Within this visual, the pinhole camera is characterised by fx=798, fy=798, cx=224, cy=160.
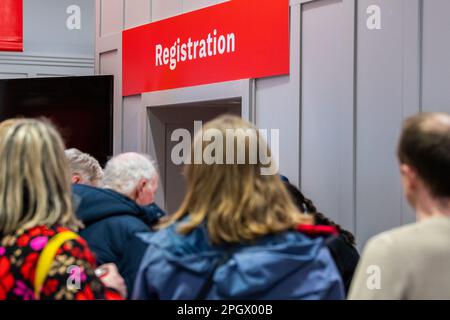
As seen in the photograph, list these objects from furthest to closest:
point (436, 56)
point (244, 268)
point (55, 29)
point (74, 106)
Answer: point (55, 29) → point (74, 106) → point (436, 56) → point (244, 268)

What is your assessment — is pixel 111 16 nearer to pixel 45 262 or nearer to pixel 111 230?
pixel 111 230

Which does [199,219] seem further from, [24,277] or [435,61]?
[435,61]

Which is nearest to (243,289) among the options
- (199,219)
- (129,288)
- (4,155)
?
(199,219)

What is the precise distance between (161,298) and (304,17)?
2.98 meters

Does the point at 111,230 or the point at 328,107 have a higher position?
the point at 328,107

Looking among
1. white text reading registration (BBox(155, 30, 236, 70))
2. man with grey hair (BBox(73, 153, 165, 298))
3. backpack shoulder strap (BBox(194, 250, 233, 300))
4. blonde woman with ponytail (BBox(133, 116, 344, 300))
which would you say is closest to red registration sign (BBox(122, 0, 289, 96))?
white text reading registration (BBox(155, 30, 236, 70))

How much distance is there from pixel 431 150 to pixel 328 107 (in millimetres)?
2680

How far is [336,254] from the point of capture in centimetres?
356

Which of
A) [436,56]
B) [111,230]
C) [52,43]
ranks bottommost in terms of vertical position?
[111,230]

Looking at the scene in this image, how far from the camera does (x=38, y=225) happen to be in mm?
2184

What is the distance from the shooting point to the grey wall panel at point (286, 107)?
4.88 m

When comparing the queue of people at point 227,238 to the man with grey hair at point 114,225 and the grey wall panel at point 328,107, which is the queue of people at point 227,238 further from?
the grey wall panel at point 328,107

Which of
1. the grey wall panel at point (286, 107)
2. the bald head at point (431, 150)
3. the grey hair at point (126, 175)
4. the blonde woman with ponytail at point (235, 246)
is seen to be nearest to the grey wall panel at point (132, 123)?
the grey wall panel at point (286, 107)

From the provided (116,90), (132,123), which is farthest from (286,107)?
(116,90)
